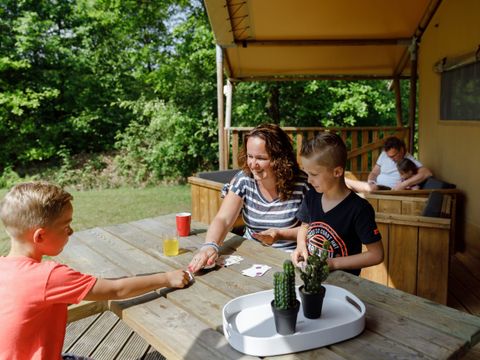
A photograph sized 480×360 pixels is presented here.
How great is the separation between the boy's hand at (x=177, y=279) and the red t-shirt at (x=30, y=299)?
0.38m

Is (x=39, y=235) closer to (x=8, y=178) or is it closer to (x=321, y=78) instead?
(x=321, y=78)

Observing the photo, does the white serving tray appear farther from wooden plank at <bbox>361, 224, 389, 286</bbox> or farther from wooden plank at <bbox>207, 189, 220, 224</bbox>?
wooden plank at <bbox>207, 189, 220, 224</bbox>

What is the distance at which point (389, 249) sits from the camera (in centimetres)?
294

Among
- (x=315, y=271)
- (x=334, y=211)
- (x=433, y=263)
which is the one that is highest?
(x=334, y=211)

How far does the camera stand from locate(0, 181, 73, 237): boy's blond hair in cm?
139

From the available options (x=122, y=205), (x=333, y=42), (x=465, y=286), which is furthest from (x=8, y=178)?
(x=465, y=286)

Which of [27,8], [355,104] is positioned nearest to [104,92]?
[27,8]

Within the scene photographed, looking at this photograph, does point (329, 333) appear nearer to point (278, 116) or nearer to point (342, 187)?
point (342, 187)

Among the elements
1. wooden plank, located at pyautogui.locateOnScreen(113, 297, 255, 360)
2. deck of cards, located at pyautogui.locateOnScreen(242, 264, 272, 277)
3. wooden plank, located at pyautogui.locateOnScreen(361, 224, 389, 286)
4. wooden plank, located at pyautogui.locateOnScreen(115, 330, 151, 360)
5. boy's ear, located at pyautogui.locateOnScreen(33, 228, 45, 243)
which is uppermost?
boy's ear, located at pyautogui.locateOnScreen(33, 228, 45, 243)

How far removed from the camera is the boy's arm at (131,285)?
4.83 feet

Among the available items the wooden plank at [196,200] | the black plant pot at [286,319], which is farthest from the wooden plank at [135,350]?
the wooden plank at [196,200]

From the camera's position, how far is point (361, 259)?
5.95 ft

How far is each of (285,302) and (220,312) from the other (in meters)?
0.35

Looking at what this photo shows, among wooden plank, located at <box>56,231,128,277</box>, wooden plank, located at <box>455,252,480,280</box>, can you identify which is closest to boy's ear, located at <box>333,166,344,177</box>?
wooden plank, located at <box>56,231,128,277</box>
